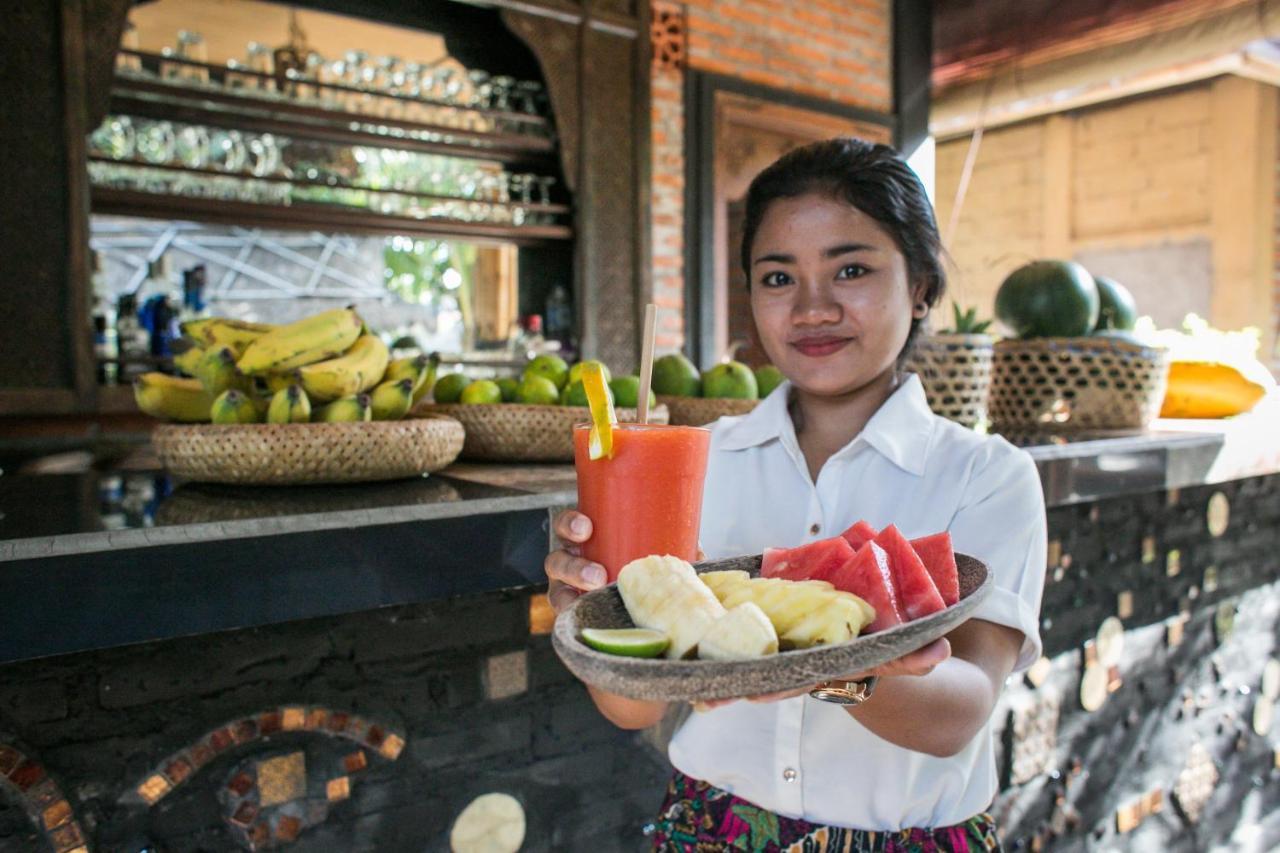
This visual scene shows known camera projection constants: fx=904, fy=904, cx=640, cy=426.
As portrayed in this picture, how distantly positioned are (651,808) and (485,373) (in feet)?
10.6

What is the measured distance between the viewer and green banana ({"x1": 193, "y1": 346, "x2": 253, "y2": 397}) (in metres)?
1.43

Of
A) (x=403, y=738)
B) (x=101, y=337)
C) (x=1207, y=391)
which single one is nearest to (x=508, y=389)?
(x=403, y=738)

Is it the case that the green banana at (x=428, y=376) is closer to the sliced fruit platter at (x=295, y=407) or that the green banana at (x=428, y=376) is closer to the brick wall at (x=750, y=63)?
the sliced fruit platter at (x=295, y=407)

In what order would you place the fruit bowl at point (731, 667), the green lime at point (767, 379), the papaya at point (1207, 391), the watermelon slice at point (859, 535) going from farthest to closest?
the papaya at point (1207, 391)
the green lime at point (767, 379)
the watermelon slice at point (859, 535)
the fruit bowl at point (731, 667)

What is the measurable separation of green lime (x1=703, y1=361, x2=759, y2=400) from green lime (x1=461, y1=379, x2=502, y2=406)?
45 centimetres

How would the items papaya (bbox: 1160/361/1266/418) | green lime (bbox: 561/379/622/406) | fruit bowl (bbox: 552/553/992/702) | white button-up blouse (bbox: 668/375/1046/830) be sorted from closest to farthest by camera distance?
fruit bowl (bbox: 552/553/992/702) → white button-up blouse (bbox: 668/375/1046/830) → green lime (bbox: 561/379/622/406) → papaya (bbox: 1160/361/1266/418)

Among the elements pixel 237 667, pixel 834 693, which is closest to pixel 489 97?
pixel 237 667

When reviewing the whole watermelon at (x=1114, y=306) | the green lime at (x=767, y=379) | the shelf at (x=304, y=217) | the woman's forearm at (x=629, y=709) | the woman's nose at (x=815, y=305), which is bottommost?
the woman's forearm at (x=629, y=709)

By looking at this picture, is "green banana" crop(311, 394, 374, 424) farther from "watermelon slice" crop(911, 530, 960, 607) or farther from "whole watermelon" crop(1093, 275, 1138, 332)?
"whole watermelon" crop(1093, 275, 1138, 332)

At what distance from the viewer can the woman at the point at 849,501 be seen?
120cm

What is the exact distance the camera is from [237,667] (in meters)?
1.18

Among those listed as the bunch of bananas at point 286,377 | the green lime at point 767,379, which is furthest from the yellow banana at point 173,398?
the green lime at point 767,379

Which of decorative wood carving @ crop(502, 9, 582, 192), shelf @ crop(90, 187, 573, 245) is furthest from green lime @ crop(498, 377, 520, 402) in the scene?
decorative wood carving @ crop(502, 9, 582, 192)

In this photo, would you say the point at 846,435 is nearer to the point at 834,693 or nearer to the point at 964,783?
the point at 964,783
